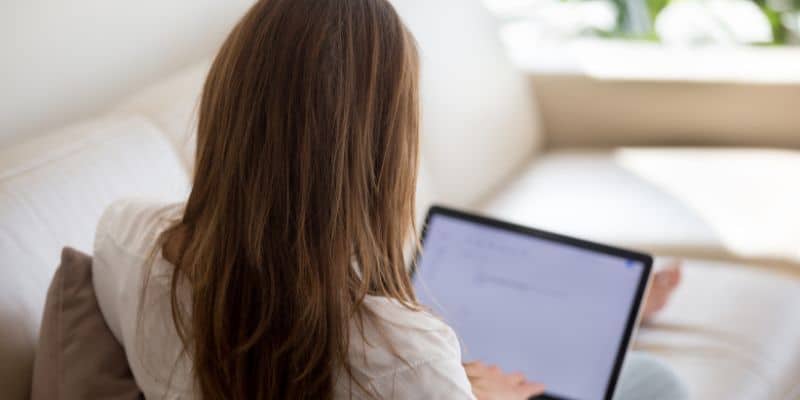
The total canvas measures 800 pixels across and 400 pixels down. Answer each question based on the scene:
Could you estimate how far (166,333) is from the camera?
3.32ft

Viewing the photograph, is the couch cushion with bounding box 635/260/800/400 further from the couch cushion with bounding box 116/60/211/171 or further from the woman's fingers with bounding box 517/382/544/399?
the couch cushion with bounding box 116/60/211/171

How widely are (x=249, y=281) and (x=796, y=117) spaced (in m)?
Result: 1.94

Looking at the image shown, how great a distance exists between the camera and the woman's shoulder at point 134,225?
3.46 ft

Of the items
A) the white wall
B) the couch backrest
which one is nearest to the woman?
the white wall

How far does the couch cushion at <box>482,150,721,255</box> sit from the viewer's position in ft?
6.89

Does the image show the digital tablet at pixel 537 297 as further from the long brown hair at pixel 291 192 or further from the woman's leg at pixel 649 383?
the long brown hair at pixel 291 192

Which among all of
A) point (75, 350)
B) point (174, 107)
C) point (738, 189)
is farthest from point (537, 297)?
point (738, 189)

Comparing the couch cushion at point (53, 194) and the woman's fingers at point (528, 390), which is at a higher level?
the couch cushion at point (53, 194)

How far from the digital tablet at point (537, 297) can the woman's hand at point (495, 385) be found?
191mm

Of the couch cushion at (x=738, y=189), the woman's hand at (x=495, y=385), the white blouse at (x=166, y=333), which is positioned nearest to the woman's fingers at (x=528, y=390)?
the woman's hand at (x=495, y=385)

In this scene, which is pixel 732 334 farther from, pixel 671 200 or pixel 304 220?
pixel 304 220

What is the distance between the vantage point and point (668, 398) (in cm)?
151

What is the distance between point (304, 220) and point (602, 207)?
140cm

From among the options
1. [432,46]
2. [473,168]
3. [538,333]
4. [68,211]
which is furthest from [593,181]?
[68,211]
